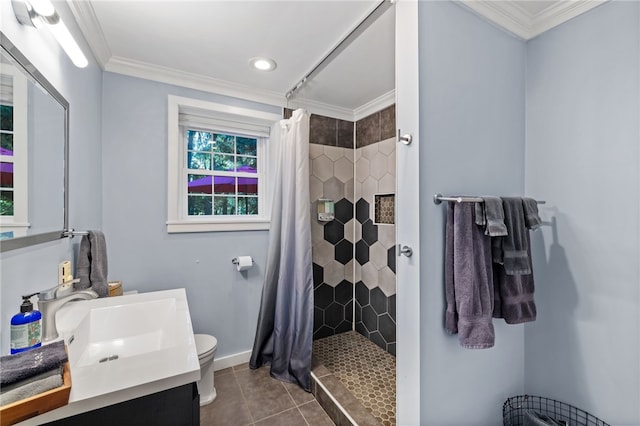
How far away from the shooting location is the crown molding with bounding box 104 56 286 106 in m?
1.83

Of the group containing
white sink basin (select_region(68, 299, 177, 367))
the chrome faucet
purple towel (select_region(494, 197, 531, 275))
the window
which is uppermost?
the window

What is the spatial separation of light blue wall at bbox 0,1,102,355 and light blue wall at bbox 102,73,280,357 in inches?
3.6

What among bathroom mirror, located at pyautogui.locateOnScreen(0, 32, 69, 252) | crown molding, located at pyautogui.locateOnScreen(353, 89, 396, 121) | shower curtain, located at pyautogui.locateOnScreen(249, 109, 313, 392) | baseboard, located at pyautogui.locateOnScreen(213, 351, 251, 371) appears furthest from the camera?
crown molding, located at pyautogui.locateOnScreen(353, 89, 396, 121)

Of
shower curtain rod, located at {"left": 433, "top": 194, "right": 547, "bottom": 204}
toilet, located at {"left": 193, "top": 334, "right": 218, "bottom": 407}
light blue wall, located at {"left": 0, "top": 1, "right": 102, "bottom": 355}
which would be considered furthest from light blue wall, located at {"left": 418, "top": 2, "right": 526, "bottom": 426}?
light blue wall, located at {"left": 0, "top": 1, "right": 102, "bottom": 355}

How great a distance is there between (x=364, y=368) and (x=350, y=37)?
228 cm

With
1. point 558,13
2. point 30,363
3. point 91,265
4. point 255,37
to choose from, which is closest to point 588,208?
point 558,13

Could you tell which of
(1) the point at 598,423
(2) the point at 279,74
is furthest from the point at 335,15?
(1) the point at 598,423

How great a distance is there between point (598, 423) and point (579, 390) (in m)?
0.13

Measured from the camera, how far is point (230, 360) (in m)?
2.23

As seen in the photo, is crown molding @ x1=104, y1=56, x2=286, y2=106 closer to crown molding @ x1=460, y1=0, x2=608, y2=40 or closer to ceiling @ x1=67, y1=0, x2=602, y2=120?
ceiling @ x1=67, y1=0, x2=602, y2=120

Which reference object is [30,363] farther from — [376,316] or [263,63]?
[376,316]

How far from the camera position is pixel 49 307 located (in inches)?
40.7

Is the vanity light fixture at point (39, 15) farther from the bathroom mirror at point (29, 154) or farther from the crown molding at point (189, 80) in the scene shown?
the crown molding at point (189, 80)

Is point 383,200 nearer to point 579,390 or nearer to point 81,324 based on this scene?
point 579,390
